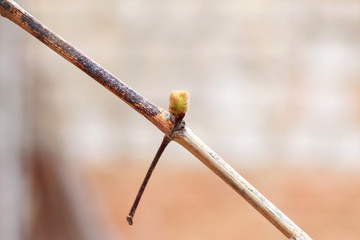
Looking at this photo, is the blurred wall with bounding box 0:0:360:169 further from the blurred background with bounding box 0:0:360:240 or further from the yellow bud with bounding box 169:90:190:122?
the yellow bud with bounding box 169:90:190:122

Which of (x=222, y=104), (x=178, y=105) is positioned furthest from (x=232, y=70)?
(x=178, y=105)

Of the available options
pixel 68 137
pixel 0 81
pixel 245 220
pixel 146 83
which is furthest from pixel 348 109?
pixel 0 81

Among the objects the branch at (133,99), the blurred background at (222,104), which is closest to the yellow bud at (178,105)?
the branch at (133,99)

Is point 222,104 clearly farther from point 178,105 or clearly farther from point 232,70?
point 178,105

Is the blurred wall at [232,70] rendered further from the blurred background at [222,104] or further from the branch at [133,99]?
the branch at [133,99]

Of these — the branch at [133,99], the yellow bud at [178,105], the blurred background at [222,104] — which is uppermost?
the blurred background at [222,104]

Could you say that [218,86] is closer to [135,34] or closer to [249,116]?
[249,116]

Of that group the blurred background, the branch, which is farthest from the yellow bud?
the blurred background
